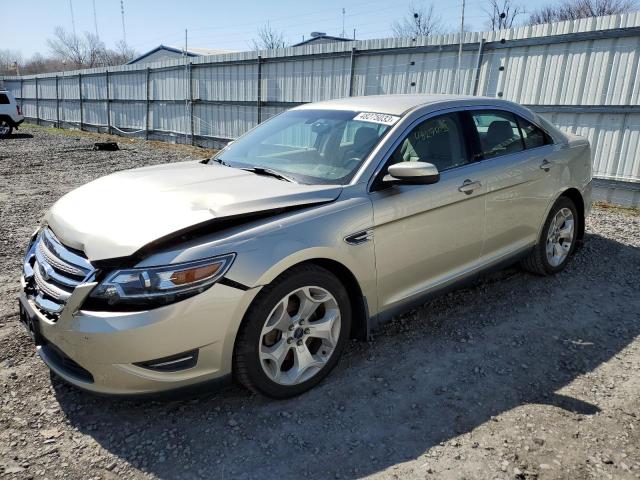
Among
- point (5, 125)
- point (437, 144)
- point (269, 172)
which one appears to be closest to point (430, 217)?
point (437, 144)

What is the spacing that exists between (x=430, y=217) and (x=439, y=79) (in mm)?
7138

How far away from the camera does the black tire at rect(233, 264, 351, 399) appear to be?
254cm

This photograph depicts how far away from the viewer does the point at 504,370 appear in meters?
3.18

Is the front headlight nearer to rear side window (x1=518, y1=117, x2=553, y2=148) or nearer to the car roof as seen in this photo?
the car roof

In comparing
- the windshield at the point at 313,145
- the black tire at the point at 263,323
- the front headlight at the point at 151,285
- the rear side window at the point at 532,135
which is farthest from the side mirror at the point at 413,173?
the rear side window at the point at 532,135

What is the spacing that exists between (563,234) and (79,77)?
82.3 feet

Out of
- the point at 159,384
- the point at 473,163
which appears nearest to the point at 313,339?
the point at 159,384

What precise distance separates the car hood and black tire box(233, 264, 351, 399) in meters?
0.41

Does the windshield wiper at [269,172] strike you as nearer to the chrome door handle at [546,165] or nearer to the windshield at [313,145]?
the windshield at [313,145]

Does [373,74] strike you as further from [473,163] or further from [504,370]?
[504,370]

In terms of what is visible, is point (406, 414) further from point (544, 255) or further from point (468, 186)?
point (544, 255)

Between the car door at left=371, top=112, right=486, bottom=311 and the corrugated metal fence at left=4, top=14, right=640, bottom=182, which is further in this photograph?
the corrugated metal fence at left=4, top=14, right=640, bottom=182

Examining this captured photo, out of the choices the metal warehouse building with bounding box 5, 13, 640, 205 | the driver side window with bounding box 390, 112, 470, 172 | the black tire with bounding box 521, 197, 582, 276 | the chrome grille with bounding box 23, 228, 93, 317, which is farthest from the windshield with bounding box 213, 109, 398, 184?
the metal warehouse building with bounding box 5, 13, 640, 205

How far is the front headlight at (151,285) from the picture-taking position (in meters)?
2.32
